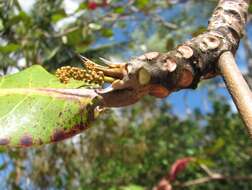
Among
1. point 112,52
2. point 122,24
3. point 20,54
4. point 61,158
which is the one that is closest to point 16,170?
point 61,158

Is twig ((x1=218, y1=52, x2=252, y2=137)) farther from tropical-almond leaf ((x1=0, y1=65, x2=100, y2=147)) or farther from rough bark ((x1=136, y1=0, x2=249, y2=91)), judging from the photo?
tropical-almond leaf ((x1=0, y1=65, x2=100, y2=147))

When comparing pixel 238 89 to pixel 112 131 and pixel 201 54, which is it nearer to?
pixel 201 54

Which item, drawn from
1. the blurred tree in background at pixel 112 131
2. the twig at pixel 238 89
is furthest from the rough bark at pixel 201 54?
the blurred tree in background at pixel 112 131

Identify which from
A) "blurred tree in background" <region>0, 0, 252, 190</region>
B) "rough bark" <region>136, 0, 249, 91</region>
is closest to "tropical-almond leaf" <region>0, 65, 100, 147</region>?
"rough bark" <region>136, 0, 249, 91</region>

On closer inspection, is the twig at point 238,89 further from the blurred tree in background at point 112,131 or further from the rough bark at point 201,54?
the blurred tree in background at point 112,131

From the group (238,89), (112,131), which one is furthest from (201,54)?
(112,131)

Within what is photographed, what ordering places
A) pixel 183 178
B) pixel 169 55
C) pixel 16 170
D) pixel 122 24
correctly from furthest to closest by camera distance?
pixel 183 178 < pixel 122 24 < pixel 16 170 < pixel 169 55

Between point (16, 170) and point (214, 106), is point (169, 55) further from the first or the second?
point (214, 106)
